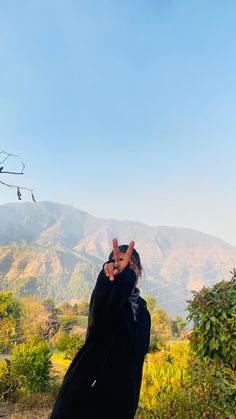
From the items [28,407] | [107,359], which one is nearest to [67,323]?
[28,407]

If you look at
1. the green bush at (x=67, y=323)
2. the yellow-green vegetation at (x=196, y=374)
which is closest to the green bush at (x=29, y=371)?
the yellow-green vegetation at (x=196, y=374)

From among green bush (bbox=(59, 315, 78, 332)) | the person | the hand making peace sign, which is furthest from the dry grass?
green bush (bbox=(59, 315, 78, 332))

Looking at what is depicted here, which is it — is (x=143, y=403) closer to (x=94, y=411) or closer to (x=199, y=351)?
(x=199, y=351)

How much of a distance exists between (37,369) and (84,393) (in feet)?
Answer: 19.1

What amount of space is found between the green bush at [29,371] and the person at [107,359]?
18.7 feet

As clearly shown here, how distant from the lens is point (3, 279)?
364 ft

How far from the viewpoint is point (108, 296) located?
4.13ft

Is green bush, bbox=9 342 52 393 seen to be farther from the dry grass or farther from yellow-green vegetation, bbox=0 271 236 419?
the dry grass

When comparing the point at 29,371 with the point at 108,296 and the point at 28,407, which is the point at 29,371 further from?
the point at 108,296

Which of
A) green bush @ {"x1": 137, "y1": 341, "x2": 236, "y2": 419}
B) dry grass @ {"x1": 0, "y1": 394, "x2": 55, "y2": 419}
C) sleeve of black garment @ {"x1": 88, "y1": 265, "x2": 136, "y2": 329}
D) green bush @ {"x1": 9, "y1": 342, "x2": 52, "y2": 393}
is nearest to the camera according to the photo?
sleeve of black garment @ {"x1": 88, "y1": 265, "x2": 136, "y2": 329}

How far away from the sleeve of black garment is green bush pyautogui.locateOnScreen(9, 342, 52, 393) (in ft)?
19.6

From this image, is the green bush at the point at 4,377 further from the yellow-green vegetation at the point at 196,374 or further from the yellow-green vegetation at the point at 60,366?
the yellow-green vegetation at the point at 60,366

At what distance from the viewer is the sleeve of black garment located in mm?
1257

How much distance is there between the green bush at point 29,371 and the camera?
20.8 feet
